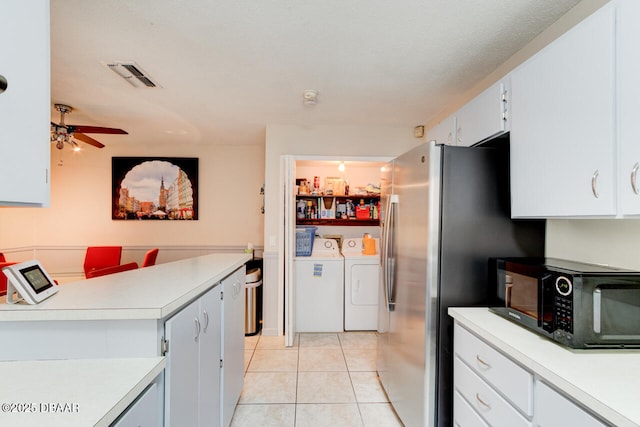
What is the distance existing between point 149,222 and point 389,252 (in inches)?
151

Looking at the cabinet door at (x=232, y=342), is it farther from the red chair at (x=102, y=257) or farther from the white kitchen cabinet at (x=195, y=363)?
the red chair at (x=102, y=257)

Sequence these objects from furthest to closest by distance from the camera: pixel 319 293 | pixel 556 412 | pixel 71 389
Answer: pixel 319 293
pixel 556 412
pixel 71 389

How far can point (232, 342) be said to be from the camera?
191cm

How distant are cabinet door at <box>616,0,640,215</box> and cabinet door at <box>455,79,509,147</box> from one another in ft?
1.88

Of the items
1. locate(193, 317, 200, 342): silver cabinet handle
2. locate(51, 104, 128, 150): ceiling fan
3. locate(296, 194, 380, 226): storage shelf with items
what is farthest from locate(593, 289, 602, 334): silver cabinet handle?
locate(51, 104, 128, 150): ceiling fan

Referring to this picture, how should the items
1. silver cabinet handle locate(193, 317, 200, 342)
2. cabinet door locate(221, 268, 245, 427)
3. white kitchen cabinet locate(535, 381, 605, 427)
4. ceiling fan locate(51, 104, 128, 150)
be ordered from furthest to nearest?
ceiling fan locate(51, 104, 128, 150) → cabinet door locate(221, 268, 245, 427) → silver cabinet handle locate(193, 317, 200, 342) → white kitchen cabinet locate(535, 381, 605, 427)

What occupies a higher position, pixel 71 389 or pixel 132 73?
pixel 132 73

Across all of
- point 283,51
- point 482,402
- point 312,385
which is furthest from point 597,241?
point 312,385

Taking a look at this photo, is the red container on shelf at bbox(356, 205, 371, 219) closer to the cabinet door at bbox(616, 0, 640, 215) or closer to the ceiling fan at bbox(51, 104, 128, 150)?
the ceiling fan at bbox(51, 104, 128, 150)

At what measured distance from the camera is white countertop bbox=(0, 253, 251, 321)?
38.3 inches

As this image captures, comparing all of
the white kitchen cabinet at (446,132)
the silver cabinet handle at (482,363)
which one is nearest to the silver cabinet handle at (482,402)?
the silver cabinet handle at (482,363)

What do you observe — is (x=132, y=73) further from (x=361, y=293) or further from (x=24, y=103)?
(x=361, y=293)

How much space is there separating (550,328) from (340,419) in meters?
1.53

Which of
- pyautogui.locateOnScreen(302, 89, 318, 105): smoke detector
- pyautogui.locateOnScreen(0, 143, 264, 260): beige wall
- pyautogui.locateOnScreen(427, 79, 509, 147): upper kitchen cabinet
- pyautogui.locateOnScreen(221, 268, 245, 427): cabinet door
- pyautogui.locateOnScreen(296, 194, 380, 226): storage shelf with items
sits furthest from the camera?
pyautogui.locateOnScreen(0, 143, 264, 260): beige wall
